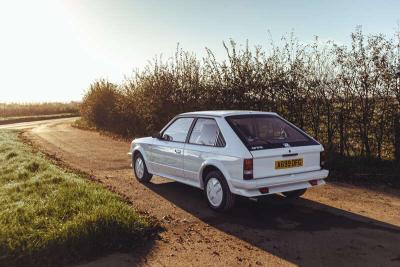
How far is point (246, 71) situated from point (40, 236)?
8.28m

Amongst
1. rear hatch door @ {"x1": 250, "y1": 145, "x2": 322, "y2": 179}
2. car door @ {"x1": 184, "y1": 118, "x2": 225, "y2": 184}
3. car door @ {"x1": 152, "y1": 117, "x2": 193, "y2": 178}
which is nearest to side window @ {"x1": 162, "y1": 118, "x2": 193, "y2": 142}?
car door @ {"x1": 152, "y1": 117, "x2": 193, "y2": 178}

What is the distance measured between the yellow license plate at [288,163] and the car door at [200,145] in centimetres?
91

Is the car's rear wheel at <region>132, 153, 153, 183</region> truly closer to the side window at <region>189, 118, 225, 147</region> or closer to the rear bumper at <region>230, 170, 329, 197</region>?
the side window at <region>189, 118, 225, 147</region>

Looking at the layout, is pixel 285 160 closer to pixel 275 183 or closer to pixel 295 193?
pixel 275 183

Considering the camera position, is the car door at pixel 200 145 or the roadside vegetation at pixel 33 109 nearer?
the car door at pixel 200 145

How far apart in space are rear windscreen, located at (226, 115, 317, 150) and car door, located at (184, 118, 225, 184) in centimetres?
35

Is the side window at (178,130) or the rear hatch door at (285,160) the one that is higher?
the side window at (178,130)

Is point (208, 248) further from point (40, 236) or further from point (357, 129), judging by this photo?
point (357, 129)

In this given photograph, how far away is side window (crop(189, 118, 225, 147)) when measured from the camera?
6.94 meters

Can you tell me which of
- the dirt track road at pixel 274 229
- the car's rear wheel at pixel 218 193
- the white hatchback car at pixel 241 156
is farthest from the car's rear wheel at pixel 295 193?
the car's rear wheel at pixel 218 193

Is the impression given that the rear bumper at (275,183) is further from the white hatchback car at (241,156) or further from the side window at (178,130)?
the side window at (178,130)

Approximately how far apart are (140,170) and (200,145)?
8.52 ft

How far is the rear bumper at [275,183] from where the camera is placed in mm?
6195

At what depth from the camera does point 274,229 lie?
19.7 ft
